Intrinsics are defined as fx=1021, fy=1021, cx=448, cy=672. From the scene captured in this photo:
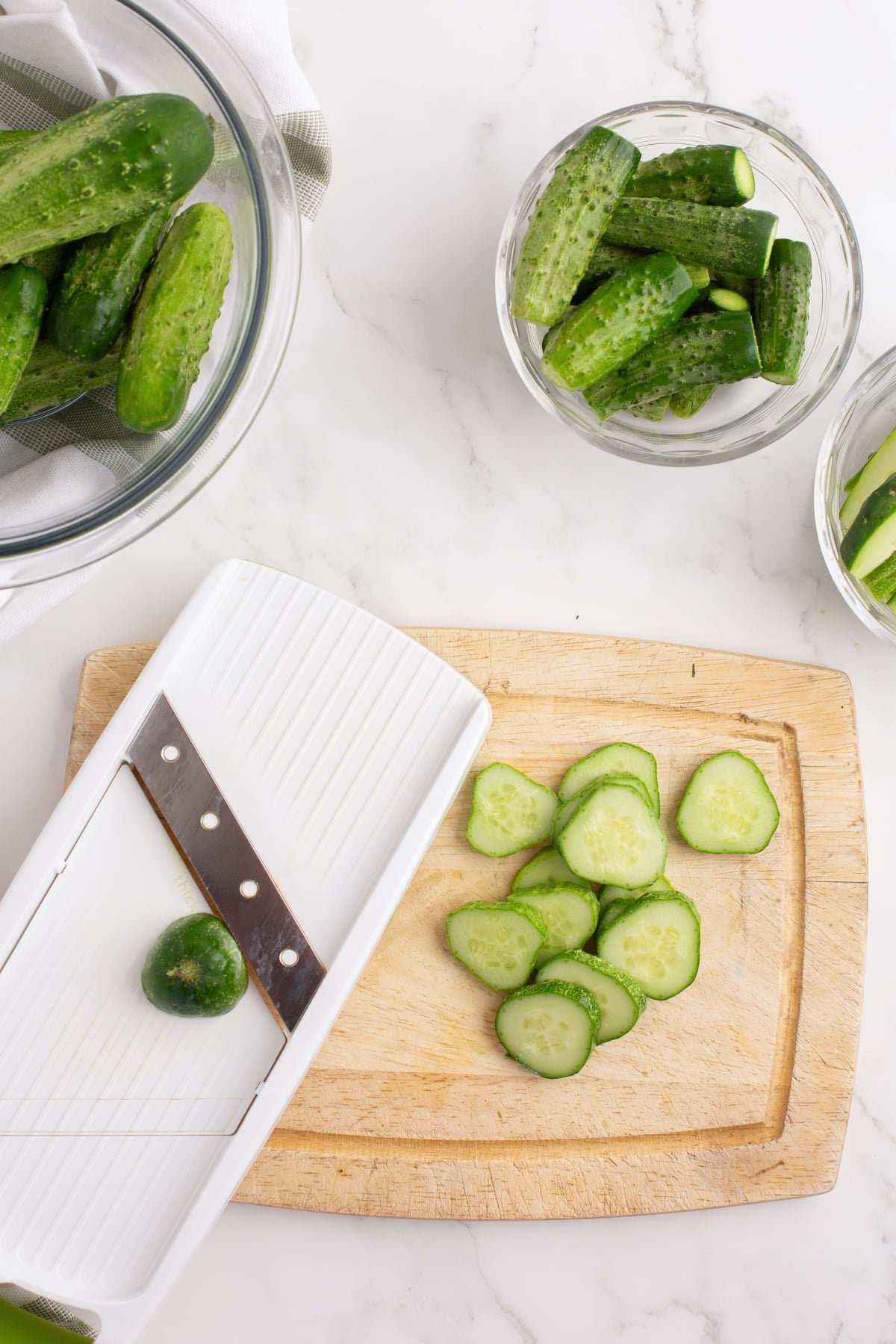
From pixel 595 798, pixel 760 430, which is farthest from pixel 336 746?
pixel 760 430

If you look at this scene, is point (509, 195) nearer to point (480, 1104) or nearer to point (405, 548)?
point (405, 548)

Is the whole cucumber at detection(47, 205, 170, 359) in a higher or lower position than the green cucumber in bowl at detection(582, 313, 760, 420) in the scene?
lower

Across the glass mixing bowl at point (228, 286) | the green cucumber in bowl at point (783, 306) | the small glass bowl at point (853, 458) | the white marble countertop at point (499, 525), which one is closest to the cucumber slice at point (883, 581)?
the small glass bowl at point (853, 458)

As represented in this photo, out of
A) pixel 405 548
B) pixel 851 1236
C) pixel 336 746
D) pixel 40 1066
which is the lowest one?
pixel 40 1066

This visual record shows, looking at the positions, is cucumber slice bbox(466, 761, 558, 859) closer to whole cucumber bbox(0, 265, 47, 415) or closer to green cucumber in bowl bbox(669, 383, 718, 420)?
green cucumber in bowl bbox(669, 383, 718, 420)

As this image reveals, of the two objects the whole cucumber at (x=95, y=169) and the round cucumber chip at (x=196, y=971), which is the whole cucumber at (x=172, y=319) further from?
the round cucumber chip at (x=196, y=971)

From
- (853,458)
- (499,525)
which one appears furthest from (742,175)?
(499,525)

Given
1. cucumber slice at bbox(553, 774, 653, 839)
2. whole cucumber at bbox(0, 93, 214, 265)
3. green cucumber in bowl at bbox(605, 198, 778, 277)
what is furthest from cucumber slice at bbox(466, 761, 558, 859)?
whole cucumber at bbox(0, 93, 214, 265)
